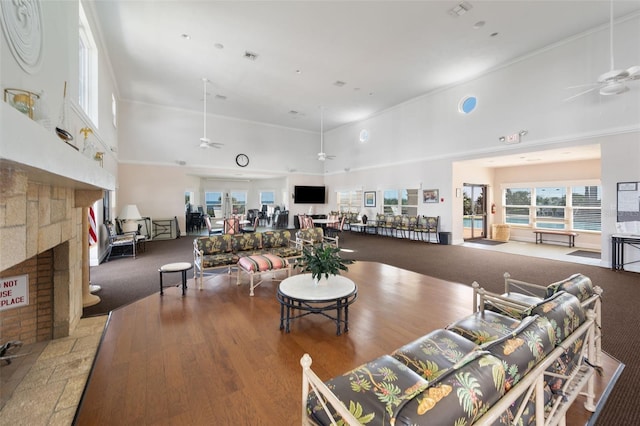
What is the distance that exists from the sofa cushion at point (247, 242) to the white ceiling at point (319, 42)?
4.17 metres

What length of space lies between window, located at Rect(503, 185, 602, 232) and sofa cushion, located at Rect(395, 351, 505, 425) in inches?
357

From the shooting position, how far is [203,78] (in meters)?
7.57

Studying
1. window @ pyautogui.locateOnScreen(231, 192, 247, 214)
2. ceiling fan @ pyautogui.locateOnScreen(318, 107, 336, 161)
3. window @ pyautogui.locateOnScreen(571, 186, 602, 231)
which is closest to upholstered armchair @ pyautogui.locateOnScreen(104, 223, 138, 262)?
ceiling fan @ pyautogui.locateOnScreen(318, 107, 336, 161)

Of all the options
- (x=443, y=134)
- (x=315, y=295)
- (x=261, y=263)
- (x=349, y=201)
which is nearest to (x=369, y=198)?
(x=349, y=201)

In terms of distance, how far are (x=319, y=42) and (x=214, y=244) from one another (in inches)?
193

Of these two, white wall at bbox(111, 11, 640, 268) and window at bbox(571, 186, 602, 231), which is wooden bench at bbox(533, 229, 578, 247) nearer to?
window at bbox(571, 186, 602, 231)

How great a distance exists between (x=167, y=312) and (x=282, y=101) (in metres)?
8.11

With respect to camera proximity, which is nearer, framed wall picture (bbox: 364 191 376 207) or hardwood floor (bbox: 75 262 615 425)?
hardwood floor (bbox: 75 262 615 425)

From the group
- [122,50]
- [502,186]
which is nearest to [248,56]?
[122,50]

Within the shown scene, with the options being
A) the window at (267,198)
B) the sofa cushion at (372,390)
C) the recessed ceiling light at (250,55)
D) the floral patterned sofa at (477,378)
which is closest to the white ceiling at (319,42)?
the recessed ceiling light at (250,55)

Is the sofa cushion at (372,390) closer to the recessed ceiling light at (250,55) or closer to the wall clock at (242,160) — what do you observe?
the recessed ceiling light at (250,55)

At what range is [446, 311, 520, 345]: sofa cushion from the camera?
1.86 meters

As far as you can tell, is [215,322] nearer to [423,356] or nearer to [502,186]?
[423,356]

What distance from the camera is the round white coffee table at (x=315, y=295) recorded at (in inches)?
106
